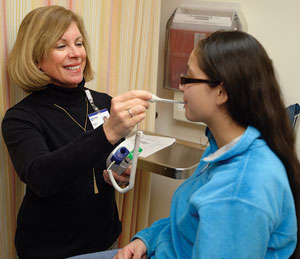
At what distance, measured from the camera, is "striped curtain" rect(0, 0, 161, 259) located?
1.36 metres

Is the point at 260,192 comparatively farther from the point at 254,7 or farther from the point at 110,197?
the point at 254,7

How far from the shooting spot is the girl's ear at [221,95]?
0.94 m

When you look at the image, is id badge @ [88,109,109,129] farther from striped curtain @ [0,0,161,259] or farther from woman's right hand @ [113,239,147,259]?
woman's right hand @ [113,239,147,259]

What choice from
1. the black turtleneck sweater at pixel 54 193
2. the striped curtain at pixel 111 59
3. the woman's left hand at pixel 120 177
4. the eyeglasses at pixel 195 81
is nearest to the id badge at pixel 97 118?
the black turtleneck sweater at pixel 54 193

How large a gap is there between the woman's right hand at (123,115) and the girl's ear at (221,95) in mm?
219

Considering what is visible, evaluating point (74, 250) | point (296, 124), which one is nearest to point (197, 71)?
point (74, 250)

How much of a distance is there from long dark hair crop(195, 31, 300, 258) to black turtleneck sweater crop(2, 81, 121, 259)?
23.2 inches

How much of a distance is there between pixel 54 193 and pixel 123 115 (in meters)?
0.42

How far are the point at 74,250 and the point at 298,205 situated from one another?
0.85 metres

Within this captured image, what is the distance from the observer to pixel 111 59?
1788mm

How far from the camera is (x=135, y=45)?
1.89 m

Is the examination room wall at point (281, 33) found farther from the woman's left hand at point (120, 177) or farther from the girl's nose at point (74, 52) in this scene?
the girl's nose at point (74, 52)

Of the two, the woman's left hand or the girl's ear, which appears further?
the woman's left hand

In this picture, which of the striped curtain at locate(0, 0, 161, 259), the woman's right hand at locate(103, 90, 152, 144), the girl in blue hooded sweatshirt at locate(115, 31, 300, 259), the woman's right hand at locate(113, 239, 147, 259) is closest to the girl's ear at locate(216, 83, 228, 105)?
the girl in blue hooded sweatshirt at locate(115, 31, 300, 259)
